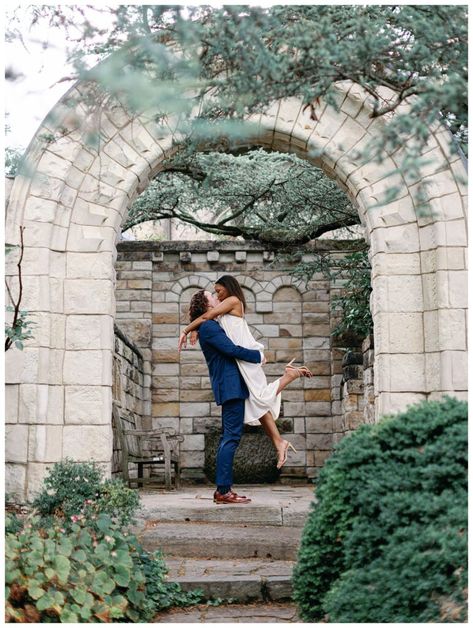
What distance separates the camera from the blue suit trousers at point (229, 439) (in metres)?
6.11

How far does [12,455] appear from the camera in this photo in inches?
228

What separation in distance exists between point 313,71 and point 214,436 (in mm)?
7549

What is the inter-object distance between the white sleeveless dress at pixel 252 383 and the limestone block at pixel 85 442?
44.3 inches

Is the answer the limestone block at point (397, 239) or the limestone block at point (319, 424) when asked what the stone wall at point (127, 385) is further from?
the limestone block at point (397, 239)

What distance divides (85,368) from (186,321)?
5.16 meters

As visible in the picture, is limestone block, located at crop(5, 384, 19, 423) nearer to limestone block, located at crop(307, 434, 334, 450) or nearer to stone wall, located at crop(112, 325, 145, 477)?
stone wall, located at crop(112, 325, 145, 477)

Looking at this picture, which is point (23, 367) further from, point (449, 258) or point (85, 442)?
point (449, 258)

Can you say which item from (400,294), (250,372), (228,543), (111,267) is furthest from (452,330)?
(111,267)

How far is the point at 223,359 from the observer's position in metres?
6.33

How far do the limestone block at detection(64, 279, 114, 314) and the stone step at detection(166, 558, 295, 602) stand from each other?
6.60ft

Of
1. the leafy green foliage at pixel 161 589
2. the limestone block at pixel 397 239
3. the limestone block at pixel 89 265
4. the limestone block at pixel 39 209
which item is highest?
the limestone block at pixel 39 209

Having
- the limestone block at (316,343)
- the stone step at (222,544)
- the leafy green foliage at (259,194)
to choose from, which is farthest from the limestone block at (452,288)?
the limestone block at (316,343)

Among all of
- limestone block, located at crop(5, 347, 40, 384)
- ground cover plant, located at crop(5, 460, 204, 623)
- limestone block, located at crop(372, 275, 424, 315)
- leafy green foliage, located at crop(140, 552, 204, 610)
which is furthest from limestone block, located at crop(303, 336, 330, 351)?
leafy green foliage, located at crop(140, 552, 204, 610)

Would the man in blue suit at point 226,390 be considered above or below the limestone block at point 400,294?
below
